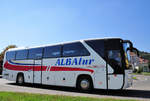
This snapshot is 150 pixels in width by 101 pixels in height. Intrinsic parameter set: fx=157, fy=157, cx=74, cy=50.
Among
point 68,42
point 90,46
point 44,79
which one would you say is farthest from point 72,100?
point 44,79

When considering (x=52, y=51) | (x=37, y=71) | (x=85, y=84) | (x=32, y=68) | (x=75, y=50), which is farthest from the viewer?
(x=32, y=68)

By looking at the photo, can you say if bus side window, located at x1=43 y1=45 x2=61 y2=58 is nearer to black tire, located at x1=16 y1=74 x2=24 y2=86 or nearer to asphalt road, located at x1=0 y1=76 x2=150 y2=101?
asphalt road, located at x1=0 y1=76 x2=150 y2=101

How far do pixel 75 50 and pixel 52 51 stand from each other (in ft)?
7.25

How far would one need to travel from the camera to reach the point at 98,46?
9.74 meters

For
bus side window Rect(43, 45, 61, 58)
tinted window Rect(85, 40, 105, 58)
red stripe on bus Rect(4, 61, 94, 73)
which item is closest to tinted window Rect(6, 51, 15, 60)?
red stripe on bus Rect(4, 61, 94, 73)

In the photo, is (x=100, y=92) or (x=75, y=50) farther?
(x=75, y=50)

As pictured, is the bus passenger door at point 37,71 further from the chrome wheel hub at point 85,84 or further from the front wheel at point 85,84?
the chrome wheel hub at point 85,84

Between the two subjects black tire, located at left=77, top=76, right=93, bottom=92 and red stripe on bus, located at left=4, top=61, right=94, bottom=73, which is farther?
red stripe on bus, located at left=4, top=61, right=94, bottom=73

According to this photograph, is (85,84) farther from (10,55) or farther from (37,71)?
(10,55)

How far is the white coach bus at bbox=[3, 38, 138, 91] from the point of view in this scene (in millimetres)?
9023

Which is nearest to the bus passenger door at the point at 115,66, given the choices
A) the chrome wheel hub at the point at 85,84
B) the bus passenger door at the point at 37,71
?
the chrome wheel hub at the point at 85,84

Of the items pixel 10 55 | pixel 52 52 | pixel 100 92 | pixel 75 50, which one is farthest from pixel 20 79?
pixel 100 92

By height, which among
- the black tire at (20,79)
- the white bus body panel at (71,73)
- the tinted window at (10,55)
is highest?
the tinted window at (10,55)

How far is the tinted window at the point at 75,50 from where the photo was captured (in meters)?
10.3
